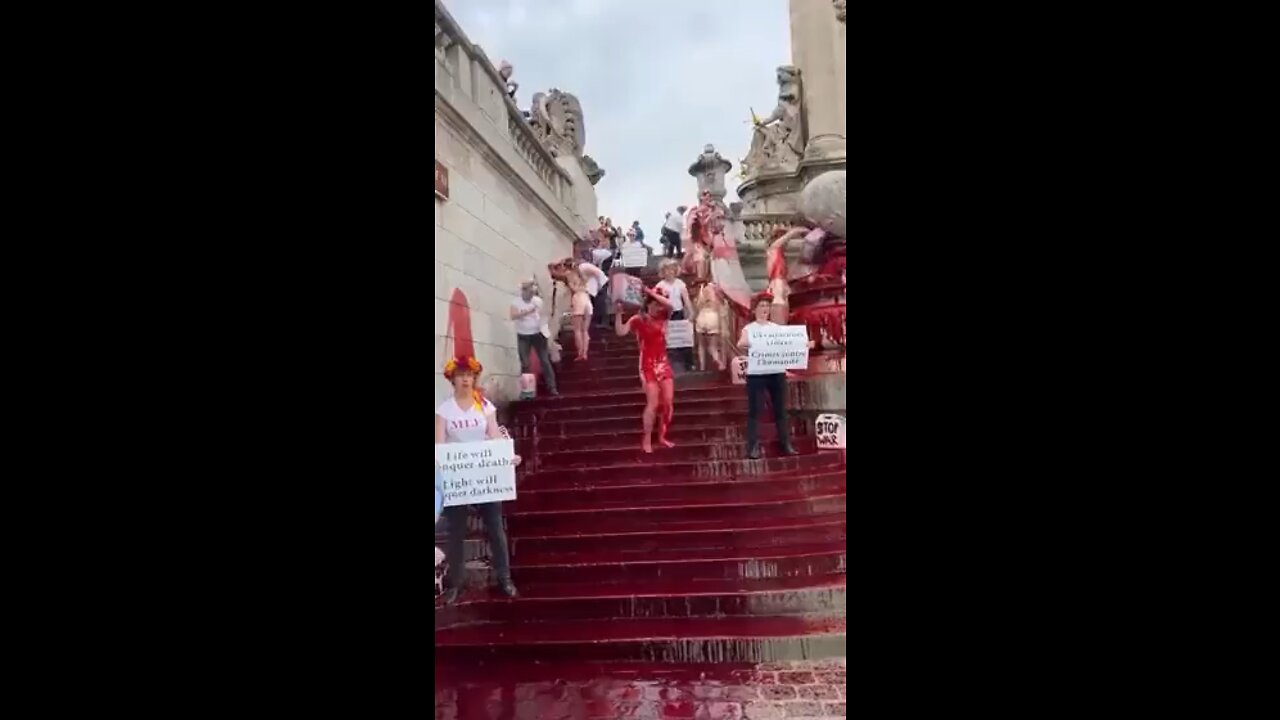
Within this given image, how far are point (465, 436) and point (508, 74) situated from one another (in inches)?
48.5

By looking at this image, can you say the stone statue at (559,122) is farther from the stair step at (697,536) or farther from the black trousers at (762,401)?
the stair step at (697,536)

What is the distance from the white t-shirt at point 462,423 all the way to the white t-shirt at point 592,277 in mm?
712

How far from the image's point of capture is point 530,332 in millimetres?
2729

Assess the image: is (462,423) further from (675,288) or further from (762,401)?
(762,401)

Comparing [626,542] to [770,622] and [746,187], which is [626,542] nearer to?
[770,622]

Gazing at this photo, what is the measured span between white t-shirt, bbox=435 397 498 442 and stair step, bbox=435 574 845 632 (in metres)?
0.53

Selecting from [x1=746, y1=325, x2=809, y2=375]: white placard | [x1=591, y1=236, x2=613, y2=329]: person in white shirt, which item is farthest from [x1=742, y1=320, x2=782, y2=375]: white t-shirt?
[x1=591, y1=236, x2=613, y2=329]: person in white shirt

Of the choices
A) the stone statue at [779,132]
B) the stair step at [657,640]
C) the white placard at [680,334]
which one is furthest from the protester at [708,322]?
the stair step at [657,640]

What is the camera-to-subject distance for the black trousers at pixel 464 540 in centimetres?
239

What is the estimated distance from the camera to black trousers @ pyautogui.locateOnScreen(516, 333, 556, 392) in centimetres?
268

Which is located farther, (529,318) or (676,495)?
(529,318)

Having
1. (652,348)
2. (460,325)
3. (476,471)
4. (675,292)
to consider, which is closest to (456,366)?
(460,325)

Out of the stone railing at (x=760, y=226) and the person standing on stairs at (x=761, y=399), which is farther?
the stone railing at (x=760, y=226)
